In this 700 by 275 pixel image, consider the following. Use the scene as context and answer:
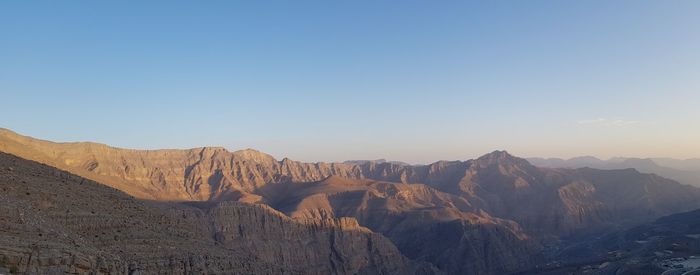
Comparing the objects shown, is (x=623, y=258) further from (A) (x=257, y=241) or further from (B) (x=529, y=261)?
(A) (x=257, y=241)

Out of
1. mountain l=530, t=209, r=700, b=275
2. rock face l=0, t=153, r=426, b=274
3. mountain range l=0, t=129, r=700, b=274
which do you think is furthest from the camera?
mountain l=530, t=209, r=700, b=275

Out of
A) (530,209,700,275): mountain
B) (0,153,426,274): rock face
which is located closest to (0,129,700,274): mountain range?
(0,153,426,274): rock face

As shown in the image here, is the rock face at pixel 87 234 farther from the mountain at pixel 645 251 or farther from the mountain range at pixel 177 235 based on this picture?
the mountain at pixel 645 251

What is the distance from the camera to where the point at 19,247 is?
45.5 meters

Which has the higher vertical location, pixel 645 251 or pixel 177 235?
pixel 177 235

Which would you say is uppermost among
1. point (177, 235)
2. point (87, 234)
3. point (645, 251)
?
point (87, 234)

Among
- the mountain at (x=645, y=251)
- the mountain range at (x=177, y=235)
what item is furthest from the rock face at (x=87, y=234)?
the mountain at (x=645, y=251)

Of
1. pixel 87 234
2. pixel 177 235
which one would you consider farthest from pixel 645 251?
pixel 87 234

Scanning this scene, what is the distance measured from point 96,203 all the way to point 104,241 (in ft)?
24.6

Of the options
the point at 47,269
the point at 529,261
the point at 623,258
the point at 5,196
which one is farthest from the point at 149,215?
the point at 529,261

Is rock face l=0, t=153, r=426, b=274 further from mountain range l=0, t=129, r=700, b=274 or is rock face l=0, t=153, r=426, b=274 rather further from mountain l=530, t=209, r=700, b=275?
mountain l=530, t=209, r=700, b=275

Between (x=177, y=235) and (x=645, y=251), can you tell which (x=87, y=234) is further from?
(x=645, y=251)

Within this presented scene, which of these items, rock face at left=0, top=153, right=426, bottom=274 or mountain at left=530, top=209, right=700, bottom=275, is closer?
rock face at left=0, top=153, right=426, bottom=274

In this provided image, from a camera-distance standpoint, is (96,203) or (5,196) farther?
(96,203)
